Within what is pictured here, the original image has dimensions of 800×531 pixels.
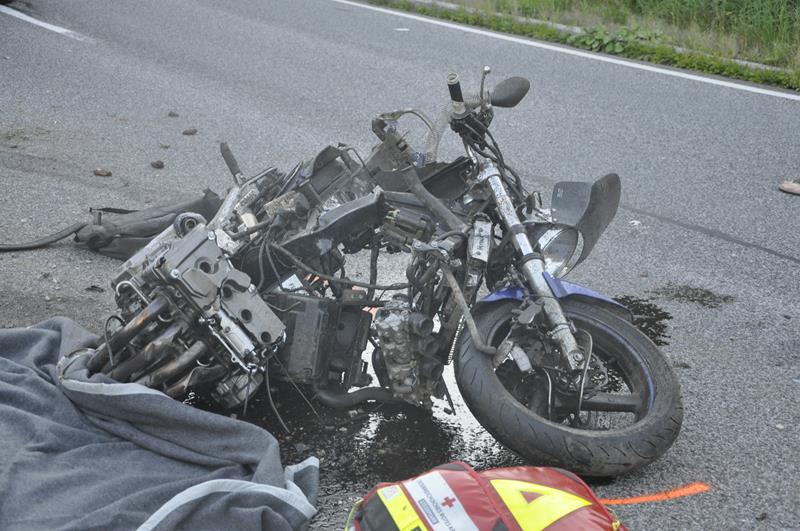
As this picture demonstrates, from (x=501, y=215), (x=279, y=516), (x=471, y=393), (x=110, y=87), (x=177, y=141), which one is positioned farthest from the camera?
(x=110, y=87)

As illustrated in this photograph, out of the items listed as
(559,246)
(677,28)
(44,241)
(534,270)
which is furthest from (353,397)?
(677,28)

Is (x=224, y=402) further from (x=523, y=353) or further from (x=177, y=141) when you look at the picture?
(x=177, y=141)

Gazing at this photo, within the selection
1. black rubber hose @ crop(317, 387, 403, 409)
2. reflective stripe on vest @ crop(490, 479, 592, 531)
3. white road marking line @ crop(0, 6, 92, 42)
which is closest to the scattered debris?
black rubber hose @ crop(317, 387, 403, 409)

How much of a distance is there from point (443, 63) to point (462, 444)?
20.1 feet

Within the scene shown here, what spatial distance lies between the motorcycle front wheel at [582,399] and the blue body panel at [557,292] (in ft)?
0.11

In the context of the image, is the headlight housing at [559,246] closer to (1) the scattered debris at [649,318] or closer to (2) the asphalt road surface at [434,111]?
(2) the asphalt road surface at [434,111]

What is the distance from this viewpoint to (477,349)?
145 inches

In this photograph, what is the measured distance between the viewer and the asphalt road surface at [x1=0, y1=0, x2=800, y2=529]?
12.9ft

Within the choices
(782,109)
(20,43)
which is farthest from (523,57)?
(20,43)

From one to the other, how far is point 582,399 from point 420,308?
77cm

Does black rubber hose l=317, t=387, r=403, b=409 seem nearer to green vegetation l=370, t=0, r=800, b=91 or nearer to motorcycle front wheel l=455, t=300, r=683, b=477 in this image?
motorcycle front wheel l=455, t=300, r=683, b=477

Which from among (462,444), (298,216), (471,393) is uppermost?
(298,216)

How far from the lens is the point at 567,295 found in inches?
149

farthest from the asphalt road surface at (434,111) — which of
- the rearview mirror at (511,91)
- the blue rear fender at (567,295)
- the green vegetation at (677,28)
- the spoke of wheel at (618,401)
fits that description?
the rearview mirror at (511,91)
